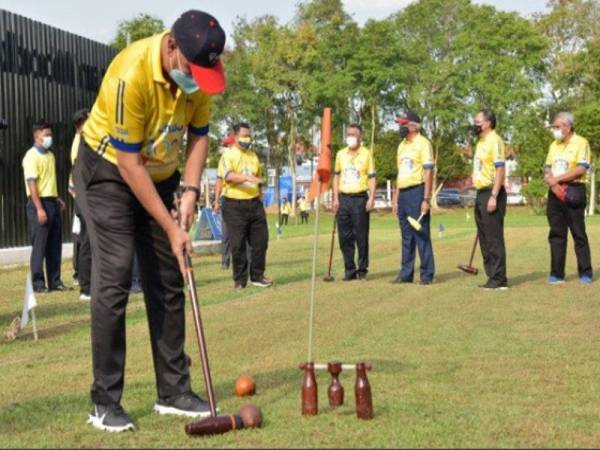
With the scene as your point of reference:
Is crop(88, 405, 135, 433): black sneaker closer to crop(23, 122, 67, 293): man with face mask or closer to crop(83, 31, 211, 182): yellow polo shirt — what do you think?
crop(83, 31, 211, 182): yellow polo shirt

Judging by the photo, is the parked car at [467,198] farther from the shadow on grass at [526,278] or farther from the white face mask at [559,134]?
the white face mask at [559,134]

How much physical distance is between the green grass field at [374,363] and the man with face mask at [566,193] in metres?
0.36

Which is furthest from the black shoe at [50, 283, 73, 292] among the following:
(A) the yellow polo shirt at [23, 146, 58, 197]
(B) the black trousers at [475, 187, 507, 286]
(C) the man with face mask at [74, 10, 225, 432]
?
(C) the man with face mask at [74, 10, 225, 432]

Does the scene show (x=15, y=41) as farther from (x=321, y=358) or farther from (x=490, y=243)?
(x=321, y=358)

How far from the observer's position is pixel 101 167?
5.14 m

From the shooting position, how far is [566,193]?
12.2m

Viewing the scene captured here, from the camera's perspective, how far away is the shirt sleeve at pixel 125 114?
4859 millimetres


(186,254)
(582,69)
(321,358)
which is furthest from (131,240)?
(582,69)

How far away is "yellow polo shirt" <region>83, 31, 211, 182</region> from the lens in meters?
4.87

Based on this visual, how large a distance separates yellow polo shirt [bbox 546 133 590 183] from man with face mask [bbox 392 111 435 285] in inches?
61.6

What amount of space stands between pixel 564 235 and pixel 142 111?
8.64 m

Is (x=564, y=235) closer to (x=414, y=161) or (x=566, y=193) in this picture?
(x=566, y=193)

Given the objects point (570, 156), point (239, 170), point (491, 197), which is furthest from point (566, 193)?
point (239, 170)

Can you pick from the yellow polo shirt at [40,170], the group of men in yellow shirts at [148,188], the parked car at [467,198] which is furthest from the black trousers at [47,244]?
the parked car at [467,198]
